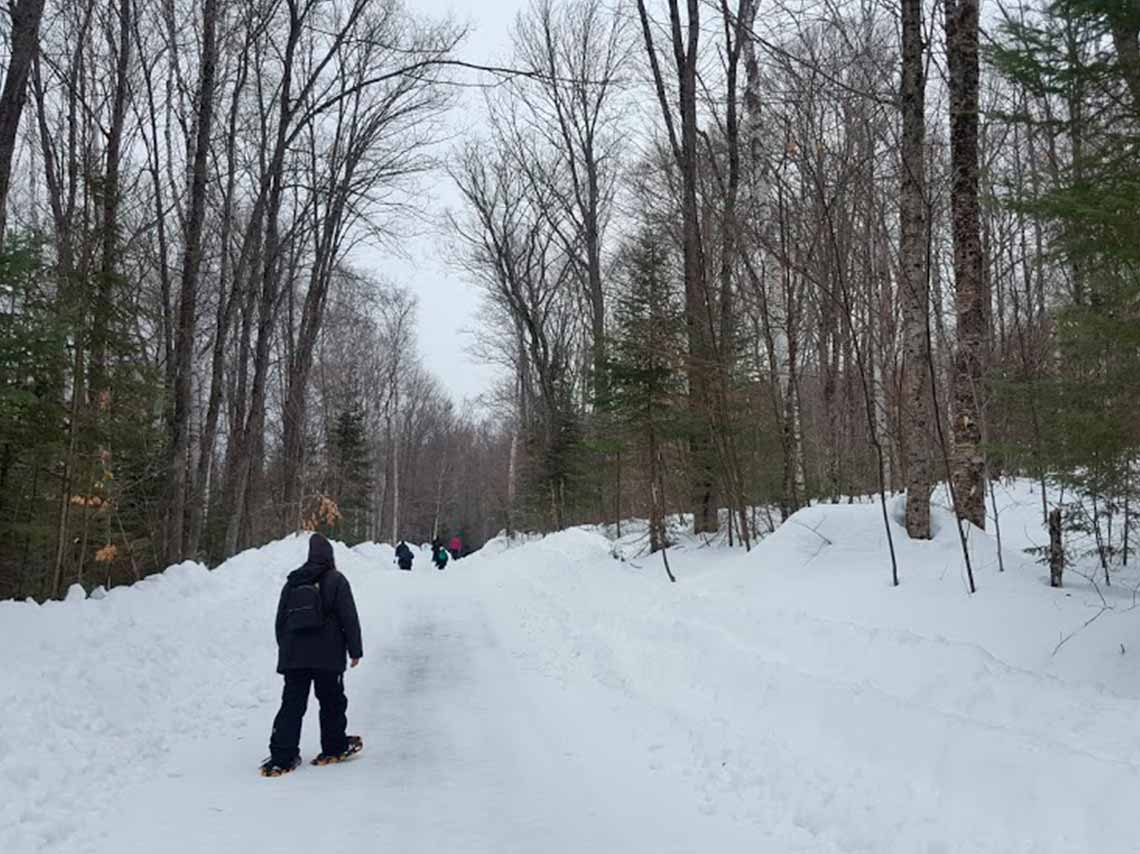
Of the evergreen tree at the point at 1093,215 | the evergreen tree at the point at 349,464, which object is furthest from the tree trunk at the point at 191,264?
the evergreen tree at the point at 349,464

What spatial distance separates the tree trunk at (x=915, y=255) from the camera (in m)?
8.61

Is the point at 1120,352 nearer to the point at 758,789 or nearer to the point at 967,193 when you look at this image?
the point at 967,193

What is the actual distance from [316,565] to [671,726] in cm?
310

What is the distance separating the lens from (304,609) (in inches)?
240

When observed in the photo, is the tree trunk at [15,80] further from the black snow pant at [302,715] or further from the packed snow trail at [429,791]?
the packed snow trail at [429,791]

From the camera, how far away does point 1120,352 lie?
572 centimetres

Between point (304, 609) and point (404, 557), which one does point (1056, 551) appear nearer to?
point (304, 609)

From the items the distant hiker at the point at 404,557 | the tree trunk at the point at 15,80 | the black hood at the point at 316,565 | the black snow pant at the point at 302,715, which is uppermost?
the tree trunk at the point at 15,80

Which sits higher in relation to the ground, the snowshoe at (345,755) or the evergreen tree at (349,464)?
the evergreen tree at (349,464)

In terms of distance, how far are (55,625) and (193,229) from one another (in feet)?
26.0

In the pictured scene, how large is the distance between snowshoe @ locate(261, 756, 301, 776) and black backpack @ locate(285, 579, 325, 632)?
0.92 m

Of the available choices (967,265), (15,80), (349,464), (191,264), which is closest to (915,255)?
(967,265)

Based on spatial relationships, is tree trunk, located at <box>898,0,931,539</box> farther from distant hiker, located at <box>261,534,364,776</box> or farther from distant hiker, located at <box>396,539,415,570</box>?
distant hiker, located at <box>396,539,415,570</box>

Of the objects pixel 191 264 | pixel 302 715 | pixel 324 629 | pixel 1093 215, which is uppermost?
pixel 191 264
